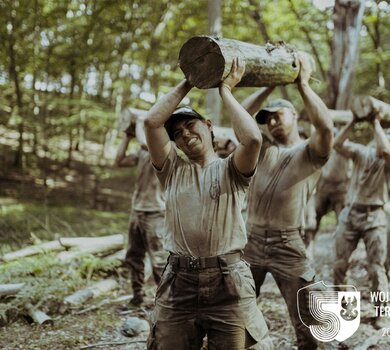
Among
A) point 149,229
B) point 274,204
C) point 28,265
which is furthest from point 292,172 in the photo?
point 28,265

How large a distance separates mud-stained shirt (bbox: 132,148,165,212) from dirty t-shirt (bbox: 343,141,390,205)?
8.88 ft

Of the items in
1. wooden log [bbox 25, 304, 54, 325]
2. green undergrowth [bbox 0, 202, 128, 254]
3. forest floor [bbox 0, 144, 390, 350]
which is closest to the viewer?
forest floor [bbox 0, 144, 390, 350]

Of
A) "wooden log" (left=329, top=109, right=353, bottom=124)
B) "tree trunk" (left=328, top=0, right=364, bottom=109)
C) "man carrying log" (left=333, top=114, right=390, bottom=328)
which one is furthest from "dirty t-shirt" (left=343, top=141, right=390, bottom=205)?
"tree trunk" (left=328, top=0, right=364, bottom=109)

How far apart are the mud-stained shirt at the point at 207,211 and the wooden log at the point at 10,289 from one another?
10.1 feet

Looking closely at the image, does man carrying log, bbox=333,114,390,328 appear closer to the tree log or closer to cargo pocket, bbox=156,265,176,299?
the tree log

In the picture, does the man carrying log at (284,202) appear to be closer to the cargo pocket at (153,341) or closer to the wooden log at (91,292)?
the cargo pocket at (153,341)

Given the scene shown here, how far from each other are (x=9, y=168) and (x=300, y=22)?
9981 mm

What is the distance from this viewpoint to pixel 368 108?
5.06 metres

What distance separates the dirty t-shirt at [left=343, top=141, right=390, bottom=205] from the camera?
567cm

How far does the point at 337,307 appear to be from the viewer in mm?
4199

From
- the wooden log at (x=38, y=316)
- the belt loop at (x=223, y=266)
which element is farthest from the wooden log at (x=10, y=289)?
Answer: the belt loop at (x=223, y=266)

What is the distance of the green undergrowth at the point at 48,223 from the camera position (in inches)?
297

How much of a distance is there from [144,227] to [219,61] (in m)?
3.46

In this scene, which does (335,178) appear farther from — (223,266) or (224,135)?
(223,266)
